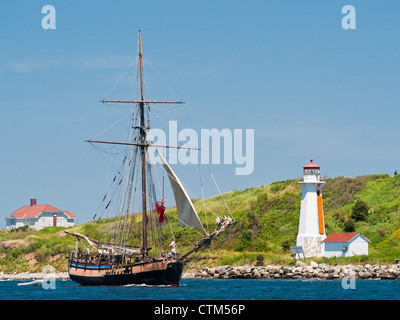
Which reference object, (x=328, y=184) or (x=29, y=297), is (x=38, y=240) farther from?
(x=29, y=297)

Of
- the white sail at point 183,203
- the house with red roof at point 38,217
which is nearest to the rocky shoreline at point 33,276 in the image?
the white sail at point 183,203

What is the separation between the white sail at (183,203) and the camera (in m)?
58.6

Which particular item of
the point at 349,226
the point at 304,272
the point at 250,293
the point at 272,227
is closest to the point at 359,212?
the point at 349,226

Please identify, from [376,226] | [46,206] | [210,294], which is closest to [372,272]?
[376,226]

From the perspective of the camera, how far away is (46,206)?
14100 centimetres

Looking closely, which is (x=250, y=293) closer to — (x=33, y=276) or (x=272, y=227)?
(x=272, y=227)

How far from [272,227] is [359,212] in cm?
1096

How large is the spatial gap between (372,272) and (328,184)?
35718 millimetres

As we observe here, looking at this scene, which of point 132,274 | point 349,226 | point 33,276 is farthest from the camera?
point 33,276

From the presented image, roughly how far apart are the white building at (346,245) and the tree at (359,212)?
11.5 metres

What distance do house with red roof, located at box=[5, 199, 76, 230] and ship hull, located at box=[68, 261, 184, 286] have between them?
74.7m

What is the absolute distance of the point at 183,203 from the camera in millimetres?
59125

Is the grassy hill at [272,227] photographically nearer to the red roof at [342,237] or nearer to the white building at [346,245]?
the white building at [346,245]

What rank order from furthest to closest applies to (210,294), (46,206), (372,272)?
(46,206) < (372,272) < (210,294)
